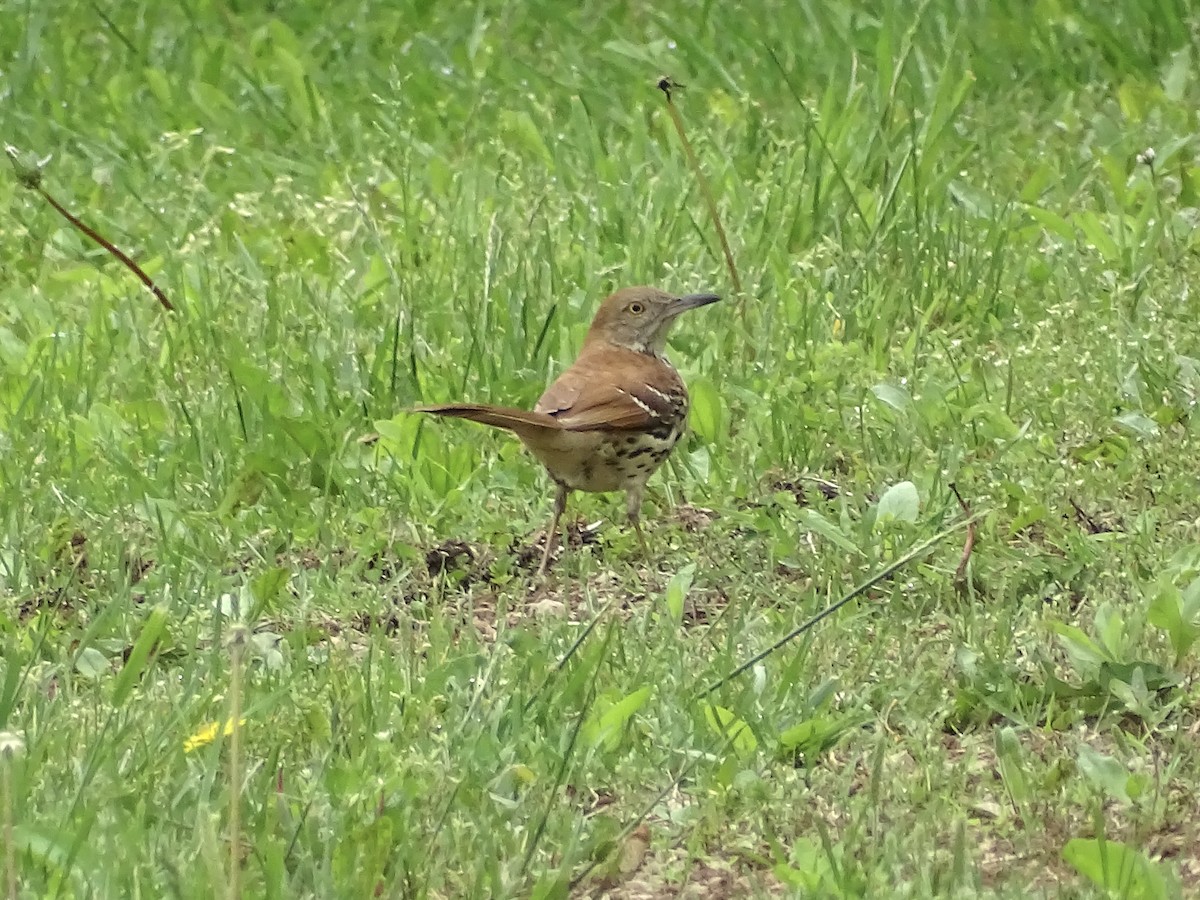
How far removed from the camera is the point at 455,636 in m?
4.62

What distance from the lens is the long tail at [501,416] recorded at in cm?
455

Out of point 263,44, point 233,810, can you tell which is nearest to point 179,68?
point 263,44

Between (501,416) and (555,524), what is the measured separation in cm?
43

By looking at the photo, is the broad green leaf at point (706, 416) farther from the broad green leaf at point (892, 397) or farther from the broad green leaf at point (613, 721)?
the broad green leaf at point (613, 721)

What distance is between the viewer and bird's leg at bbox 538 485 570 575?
4934 millimetres

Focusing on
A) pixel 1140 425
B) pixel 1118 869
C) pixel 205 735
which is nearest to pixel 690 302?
pixel 1140 425

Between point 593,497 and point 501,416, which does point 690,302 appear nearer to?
point 593,497

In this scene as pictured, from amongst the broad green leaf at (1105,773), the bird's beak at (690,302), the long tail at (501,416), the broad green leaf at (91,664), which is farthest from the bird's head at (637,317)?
the broad green leaf at (1105,773)

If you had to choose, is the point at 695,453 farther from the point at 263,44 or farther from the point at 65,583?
the point at 263,44

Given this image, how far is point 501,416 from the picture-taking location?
4707mm

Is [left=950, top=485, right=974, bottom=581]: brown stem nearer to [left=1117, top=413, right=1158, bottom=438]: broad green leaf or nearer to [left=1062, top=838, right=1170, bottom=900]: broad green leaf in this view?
[left=1117, top=413, right=1158, bottom=438]: broad green leaf

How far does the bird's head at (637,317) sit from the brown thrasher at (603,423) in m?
0.15

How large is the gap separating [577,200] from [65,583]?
2.69m

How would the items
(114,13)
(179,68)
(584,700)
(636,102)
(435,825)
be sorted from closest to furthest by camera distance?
(435,825), (584,700), (636,102), (179,68), (114,13)
